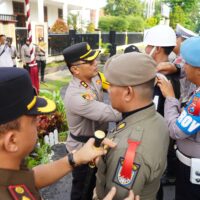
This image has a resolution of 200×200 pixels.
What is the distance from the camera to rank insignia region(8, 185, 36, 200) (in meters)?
1.30

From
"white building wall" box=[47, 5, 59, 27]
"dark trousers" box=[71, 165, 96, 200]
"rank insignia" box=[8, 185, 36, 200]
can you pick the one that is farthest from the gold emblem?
"white building wall" box=[47, 5, 59, 27]

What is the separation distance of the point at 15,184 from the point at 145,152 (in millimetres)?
721

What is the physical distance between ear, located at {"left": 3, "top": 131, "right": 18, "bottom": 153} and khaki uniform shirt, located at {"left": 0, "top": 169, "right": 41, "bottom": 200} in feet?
0.39

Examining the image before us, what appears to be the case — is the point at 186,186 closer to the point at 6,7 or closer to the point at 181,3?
the point at 6,7

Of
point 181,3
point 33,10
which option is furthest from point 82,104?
point 181,3

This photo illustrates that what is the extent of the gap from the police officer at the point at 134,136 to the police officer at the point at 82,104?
0.70 meters

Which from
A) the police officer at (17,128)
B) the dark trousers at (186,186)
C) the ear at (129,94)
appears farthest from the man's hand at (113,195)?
the dark trousers at (186,186)

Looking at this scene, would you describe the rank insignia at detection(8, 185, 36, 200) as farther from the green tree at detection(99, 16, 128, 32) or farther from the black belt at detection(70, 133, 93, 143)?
the green tree at detection(99, 16, 128, 32)

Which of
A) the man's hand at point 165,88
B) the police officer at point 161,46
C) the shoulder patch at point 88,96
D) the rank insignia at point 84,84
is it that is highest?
the police officer at point 161,46

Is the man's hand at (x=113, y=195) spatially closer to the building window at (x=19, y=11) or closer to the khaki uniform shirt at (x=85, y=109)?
the khaki uniform shirt at (x=85, y=109)

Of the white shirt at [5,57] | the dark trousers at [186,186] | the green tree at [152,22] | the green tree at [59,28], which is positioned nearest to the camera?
the dark trousers at [186,186]

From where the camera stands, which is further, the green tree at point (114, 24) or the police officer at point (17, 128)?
the green tree at point (114, 24)

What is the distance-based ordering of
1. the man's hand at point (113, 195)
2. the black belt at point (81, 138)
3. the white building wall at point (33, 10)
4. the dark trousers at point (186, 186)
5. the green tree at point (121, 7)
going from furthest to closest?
the green tree at point (121, 7) → the white building wall at point (33, 10) → the black belt at point (81, 138) → the dark trousers at point (186, 186) → the man's hand at point (113, 195)

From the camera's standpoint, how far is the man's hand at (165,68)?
2521mm
